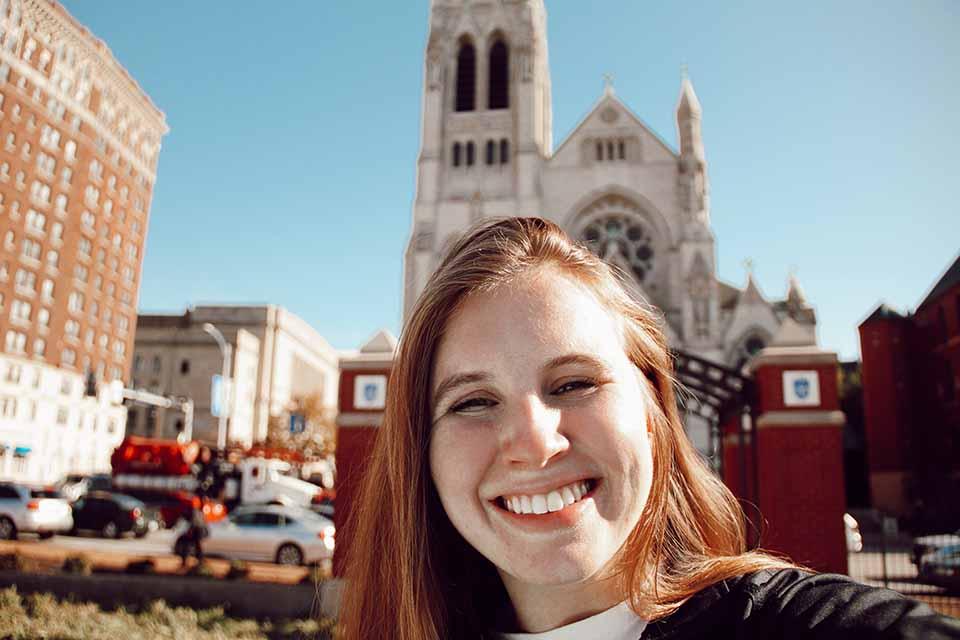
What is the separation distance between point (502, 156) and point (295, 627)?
3329 centimetres

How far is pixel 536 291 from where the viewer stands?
1.67m

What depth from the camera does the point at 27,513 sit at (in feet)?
38.3

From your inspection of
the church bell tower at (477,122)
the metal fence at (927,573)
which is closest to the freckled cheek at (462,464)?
the metal fence at (927,573)

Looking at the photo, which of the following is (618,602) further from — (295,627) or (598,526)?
(295,627)

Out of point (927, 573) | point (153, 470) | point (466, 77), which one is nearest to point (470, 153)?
point (466, 77)

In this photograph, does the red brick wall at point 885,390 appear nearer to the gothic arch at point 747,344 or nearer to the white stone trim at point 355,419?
the gothic arch at point 747,344

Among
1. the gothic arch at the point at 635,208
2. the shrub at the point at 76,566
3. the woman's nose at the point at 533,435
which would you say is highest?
the gothic arch at the point at 635,208

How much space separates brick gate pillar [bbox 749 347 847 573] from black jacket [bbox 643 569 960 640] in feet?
28.3

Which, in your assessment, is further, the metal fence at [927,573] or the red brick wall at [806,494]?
the metal fence at [927,573]

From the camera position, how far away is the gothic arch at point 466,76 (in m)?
39.8

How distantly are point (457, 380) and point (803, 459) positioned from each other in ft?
29.7

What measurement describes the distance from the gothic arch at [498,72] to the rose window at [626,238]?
908cm

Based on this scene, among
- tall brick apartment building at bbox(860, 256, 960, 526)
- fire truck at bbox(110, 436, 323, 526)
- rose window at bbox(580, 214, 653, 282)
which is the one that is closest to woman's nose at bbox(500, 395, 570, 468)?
fire truck at bbox(110, 436, 323, 526)

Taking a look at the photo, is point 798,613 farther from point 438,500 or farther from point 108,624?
point 108,624
